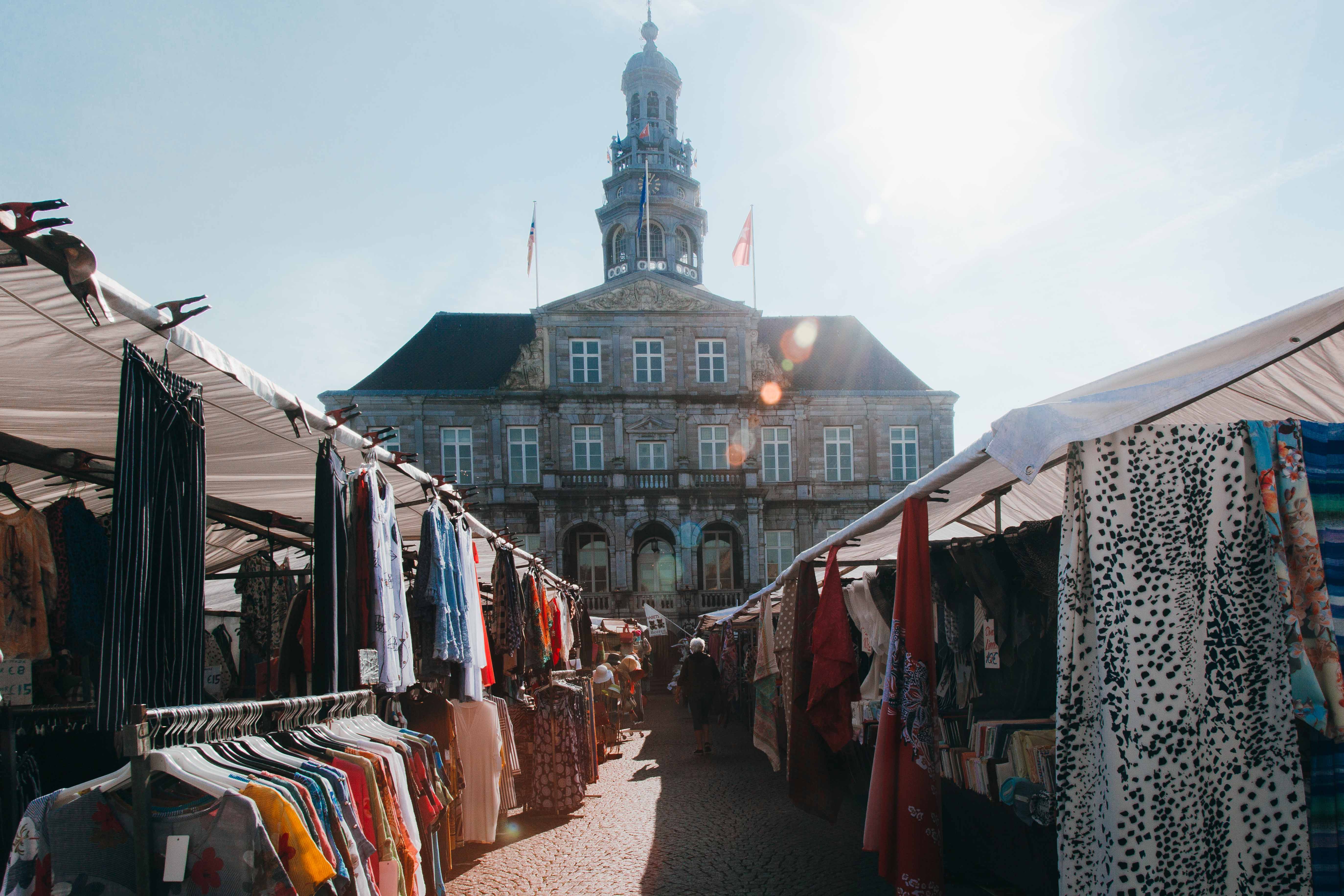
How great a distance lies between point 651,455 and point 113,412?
27.2m

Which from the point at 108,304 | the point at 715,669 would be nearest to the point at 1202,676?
the point at 108,304

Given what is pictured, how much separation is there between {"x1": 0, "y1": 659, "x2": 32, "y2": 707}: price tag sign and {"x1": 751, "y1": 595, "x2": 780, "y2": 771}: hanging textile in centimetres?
624

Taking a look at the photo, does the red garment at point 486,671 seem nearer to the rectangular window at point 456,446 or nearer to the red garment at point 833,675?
the red garment at point 833,675

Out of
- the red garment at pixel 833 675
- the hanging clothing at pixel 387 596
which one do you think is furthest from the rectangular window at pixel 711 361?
the hanging clothing at pixel 387 596

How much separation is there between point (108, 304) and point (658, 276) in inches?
1170

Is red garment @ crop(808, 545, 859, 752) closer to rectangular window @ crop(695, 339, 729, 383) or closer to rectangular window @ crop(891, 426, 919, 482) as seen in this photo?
rectangular window @ crop(695, 339, 729, 383)

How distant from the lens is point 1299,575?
3176mm

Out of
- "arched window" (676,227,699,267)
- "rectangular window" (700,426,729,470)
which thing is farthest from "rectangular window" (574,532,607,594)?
"arched window" (676,227,699,267)

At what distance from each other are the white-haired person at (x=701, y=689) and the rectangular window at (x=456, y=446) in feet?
61.3

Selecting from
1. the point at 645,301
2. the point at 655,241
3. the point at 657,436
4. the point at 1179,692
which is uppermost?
the point at 655,241

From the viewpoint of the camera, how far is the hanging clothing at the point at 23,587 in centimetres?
A: 481

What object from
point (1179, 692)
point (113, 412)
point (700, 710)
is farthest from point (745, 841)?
point (700, 710)

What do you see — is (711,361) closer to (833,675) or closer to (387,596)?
(833,675)

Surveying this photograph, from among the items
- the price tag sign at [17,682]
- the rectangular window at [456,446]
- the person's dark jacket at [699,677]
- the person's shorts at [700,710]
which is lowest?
the person's shorts at [700,710]
